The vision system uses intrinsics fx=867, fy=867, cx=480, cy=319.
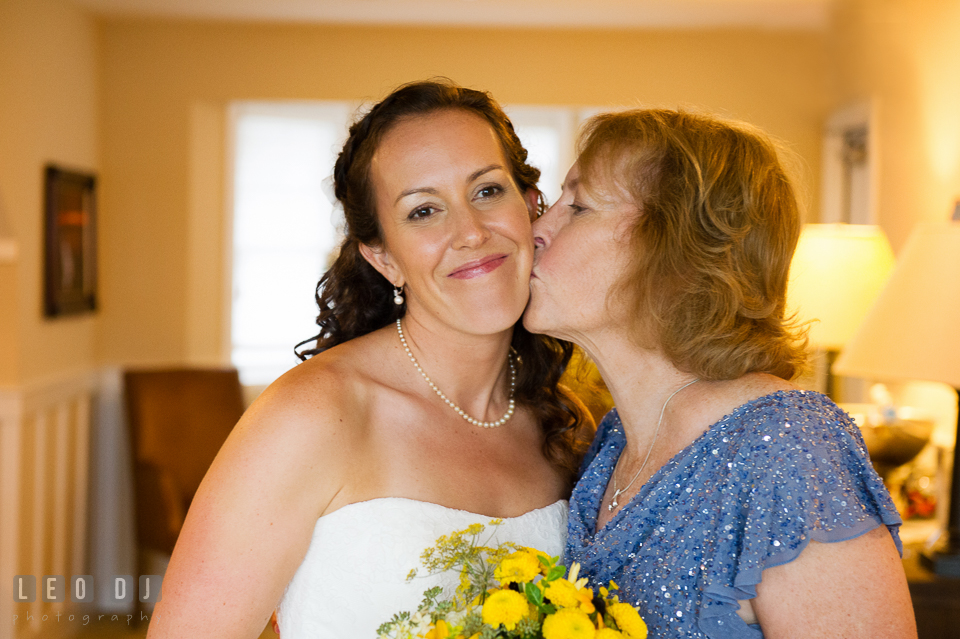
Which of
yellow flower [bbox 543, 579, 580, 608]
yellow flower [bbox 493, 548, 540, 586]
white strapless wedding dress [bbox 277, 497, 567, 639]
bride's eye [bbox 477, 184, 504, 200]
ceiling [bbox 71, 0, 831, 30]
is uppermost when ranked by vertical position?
ceiling [bbox 71, 0, 831, 30]

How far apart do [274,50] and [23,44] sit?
141cm

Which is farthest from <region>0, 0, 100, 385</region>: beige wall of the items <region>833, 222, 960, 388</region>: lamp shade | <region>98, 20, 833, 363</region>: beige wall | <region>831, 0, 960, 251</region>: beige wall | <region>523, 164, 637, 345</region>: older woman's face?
<region>831, 0, 960, 251</region>: beige wall

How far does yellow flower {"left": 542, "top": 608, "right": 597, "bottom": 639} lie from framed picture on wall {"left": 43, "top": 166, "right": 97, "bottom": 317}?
3.71m

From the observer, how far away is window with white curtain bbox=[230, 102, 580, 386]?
16.9 feet

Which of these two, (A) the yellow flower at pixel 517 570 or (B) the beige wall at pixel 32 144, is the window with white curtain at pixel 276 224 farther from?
(A) the yellow flower at pixel 517 570

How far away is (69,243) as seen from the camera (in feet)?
14.0

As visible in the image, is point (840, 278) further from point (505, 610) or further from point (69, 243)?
point (69, 243)

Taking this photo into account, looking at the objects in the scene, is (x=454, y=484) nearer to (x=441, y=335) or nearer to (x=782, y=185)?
(x=441, y=335)

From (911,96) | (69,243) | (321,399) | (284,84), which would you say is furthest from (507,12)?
(321,399)

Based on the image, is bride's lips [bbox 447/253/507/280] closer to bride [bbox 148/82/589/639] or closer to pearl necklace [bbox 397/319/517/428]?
→ bride [bbox 148/82/589/639]

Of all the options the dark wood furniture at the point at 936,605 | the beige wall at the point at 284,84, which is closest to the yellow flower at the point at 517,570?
the dark wood furniture at the point at 936,605

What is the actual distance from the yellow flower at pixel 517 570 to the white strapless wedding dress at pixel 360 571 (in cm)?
49

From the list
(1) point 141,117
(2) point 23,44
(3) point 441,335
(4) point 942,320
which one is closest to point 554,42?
(1) point 141,117

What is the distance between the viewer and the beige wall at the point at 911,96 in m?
3.33
